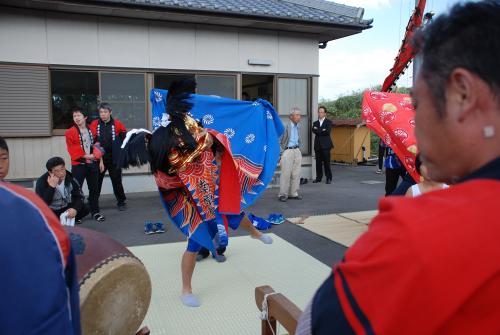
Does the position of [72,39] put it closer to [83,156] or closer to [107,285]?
[83,156]

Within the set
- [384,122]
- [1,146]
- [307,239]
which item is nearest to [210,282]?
[307,239]

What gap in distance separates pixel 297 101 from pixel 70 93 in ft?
14.2

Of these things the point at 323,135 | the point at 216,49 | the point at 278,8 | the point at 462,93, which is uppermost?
the point at 278,8

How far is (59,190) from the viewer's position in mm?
4391

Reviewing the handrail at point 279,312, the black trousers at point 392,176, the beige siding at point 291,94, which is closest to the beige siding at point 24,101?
the beige siding at point 291,94

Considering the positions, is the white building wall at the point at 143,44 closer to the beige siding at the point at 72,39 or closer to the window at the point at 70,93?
the beige siding at the point at 72,39

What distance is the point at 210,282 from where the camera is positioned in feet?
11.7

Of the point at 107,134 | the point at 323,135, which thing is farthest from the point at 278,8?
the point at 107,134

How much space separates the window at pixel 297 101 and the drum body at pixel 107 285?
7.10m

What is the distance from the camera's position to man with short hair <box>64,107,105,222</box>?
5680 millimetres

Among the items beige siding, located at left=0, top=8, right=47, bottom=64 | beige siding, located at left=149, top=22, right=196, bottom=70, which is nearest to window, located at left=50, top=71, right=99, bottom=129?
beige siding, located at left=0, top=8, right=47, bottom=64

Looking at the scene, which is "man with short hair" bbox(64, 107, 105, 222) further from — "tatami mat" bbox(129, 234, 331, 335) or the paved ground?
"tatami mat" bbox(129, 234, 331, 335)

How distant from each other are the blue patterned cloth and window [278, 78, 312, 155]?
4039 mm

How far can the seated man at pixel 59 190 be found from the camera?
4.29 m
